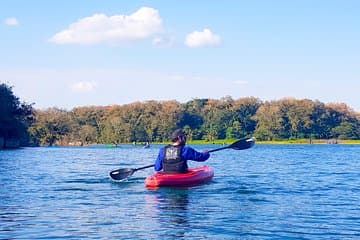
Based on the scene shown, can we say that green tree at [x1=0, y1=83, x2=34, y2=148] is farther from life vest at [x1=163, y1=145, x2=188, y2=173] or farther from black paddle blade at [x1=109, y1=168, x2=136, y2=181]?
life vest at [x1=163, y1=145, x2=188, y2=173]

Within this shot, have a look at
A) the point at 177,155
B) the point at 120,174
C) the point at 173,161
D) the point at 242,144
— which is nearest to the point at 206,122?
the point at 242,144

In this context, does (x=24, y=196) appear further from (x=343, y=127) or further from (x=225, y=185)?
(x=343, y=127)

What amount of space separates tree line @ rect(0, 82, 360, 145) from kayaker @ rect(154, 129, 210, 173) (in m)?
129

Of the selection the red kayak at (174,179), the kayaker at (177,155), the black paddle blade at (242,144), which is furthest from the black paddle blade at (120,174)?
the black paddle blade at (242,144)

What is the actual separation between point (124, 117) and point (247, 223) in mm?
162150

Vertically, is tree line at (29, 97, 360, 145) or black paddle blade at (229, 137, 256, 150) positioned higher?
tree line at (29, 97, 360, 145)

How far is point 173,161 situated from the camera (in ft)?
76.2

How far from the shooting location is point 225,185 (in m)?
25.1

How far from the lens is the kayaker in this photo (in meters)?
22.9

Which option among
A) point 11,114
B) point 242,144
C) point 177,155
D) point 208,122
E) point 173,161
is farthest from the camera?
point 208,122

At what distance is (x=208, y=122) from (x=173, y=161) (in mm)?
149105

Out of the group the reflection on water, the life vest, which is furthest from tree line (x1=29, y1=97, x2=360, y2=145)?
the reflection on water

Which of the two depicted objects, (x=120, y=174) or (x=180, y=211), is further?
(x=120, y=174)

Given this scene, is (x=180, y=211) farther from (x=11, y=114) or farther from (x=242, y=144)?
(x=11, y=114)
